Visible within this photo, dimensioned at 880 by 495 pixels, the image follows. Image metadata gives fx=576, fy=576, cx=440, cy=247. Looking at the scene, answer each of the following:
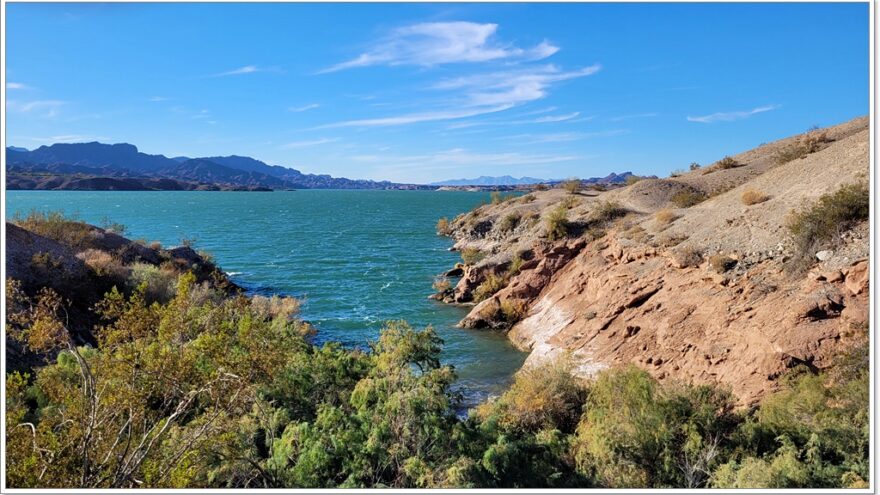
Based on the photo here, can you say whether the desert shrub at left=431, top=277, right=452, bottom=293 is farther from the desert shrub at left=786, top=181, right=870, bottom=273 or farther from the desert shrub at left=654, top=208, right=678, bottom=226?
the desert shrub at left=786, top=181, right=870, bottom=273

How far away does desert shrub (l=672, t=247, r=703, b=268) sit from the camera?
71.8 ft

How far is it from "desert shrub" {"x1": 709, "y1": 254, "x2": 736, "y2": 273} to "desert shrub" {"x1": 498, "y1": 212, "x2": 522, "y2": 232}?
95.5ft

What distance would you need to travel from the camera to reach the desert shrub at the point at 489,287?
32.7 m

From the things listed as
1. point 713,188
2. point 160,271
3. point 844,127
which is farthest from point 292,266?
point 844,127

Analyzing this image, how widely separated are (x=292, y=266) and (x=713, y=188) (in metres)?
30.9

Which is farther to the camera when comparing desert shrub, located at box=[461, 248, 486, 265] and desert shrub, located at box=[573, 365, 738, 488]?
desert shrub, located at box=[461, 248, 486, 265]

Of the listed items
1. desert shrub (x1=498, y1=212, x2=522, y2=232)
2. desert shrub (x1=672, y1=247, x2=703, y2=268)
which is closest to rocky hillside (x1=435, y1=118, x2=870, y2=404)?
desert shrub (x1=672, y1=247, x2=703, y2=268)

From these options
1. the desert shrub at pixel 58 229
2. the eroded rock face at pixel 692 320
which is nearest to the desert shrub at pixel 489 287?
the eroded rock face at pixel 692 320

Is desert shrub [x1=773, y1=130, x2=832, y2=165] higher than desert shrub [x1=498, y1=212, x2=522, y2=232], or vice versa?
desert shrub [x1=773, y1=130, x2=832, y2=165]

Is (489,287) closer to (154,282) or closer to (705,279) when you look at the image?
(705,279)

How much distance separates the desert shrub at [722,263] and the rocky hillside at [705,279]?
5 cm

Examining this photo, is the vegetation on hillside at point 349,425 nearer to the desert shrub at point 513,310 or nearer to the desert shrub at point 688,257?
the desert shrub at point 688,257

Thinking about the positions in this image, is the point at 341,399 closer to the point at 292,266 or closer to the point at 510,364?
the point at 510,364

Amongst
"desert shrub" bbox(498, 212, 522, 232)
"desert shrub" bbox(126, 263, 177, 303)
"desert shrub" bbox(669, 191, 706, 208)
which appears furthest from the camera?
"desert shrub" bbox(498, 212, 522, 232)
